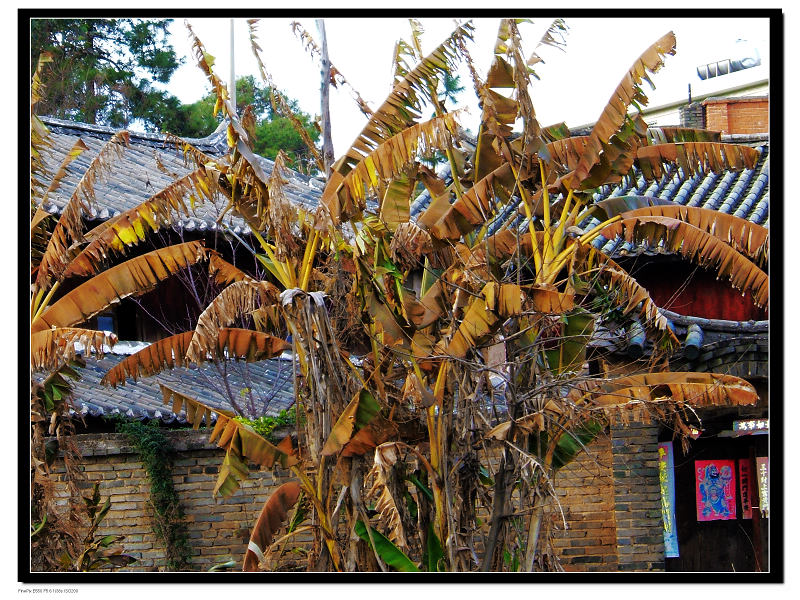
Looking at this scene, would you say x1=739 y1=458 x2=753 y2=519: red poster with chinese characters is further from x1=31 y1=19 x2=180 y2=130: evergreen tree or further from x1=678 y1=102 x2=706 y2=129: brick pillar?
x1=31 y1=19 x2=180 y2=130: evergreen tree

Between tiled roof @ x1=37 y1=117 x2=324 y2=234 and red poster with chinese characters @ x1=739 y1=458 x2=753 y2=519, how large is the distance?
17.1 feet

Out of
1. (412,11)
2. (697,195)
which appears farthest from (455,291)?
(697,195)

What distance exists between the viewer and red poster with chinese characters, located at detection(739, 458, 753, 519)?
9.33 m

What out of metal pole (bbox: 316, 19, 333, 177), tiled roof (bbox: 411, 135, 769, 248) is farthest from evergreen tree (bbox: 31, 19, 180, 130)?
metal pole (bbox: 316, 19, 333, 177)

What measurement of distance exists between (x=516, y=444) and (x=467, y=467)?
0.34m

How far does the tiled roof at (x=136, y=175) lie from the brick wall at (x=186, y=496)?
2.40 metres

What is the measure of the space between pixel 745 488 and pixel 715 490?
1.04 feet

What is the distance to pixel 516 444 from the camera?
19.6 feet

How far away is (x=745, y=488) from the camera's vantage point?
9367mm

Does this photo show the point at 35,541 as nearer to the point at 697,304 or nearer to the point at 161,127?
the point at 697,304

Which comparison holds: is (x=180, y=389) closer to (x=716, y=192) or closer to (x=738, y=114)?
(x=716, y=192)

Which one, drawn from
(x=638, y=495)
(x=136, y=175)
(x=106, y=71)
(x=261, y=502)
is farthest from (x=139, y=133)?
(x=638, y=495)

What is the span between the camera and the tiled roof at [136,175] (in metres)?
10.2

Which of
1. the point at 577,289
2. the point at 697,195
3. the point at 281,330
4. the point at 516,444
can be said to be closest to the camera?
the point at 516,444
